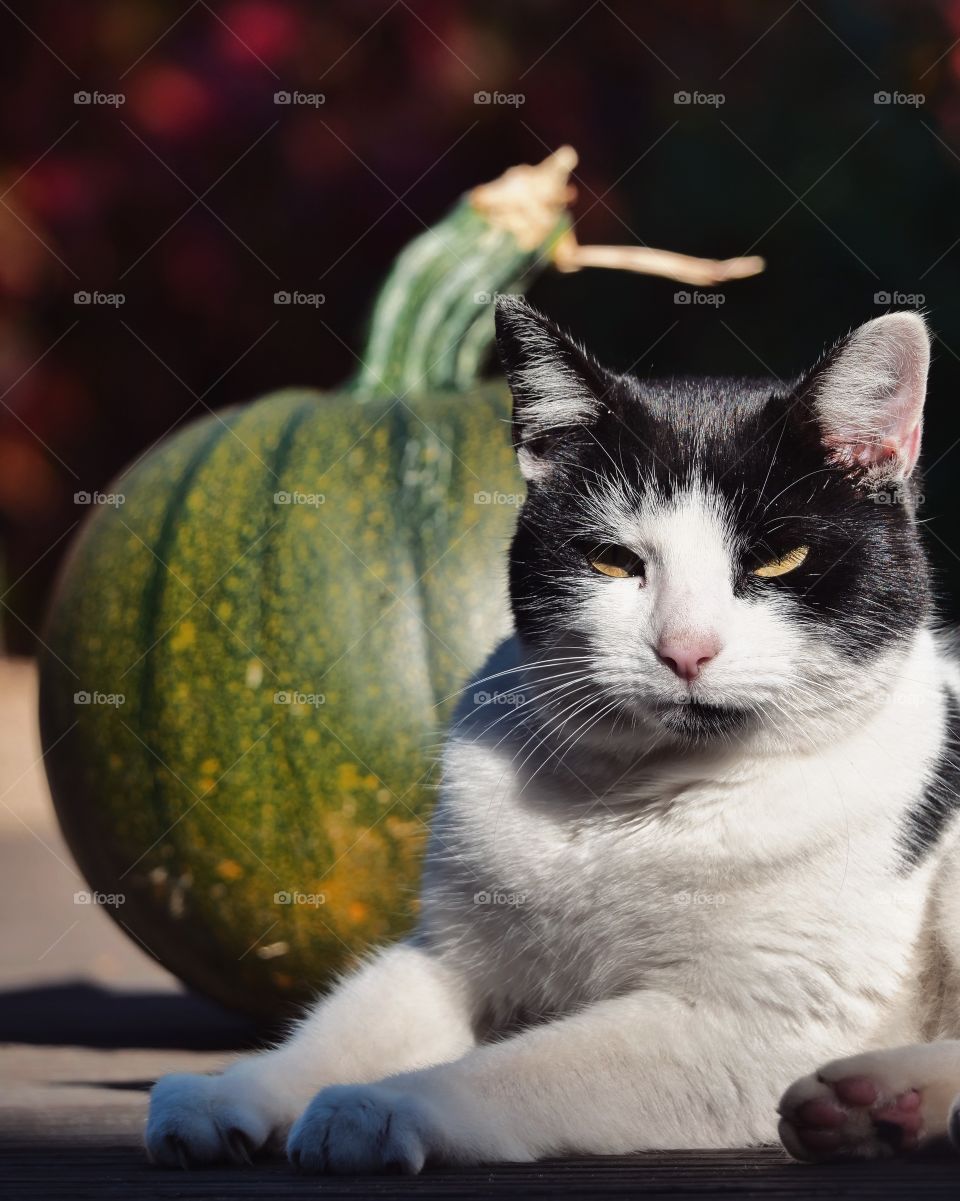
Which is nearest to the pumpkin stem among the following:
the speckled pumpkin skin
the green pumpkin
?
the green pumpkin

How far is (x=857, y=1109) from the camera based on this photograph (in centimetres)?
145

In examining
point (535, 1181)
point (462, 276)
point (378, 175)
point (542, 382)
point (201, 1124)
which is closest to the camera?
point (535, 1181)

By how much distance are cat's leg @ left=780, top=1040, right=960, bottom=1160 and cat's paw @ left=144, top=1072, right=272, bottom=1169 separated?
50 cm

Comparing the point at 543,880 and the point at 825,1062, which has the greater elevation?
the point at 543,880

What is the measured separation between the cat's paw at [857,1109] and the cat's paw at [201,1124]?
502mm

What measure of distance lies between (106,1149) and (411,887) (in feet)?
2.71

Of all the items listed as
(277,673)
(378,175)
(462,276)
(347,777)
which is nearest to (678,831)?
(347,777)

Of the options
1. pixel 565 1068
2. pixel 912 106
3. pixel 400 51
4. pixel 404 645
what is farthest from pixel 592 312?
pixel 565 1068

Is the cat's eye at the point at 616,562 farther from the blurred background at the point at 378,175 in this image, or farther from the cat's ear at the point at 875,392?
the blurred background at the point at 378,175

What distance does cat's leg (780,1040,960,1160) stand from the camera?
4.69 feet

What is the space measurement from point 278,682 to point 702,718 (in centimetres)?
92

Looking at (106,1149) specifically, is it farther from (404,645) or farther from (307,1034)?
(404,645)

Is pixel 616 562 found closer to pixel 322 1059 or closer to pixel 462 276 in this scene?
pixel 322 1059

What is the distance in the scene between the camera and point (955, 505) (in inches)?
140
